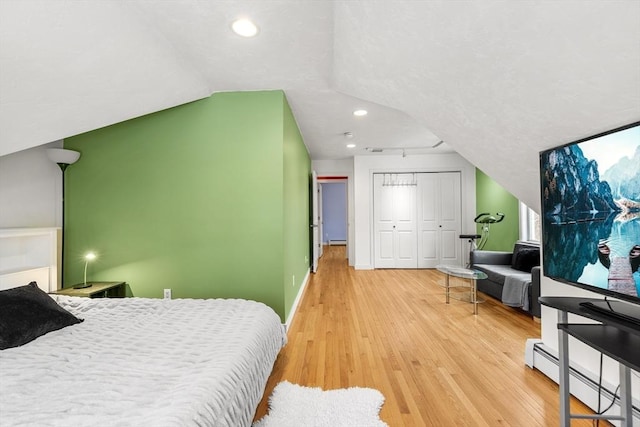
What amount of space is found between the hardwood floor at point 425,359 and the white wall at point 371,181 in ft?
7.40

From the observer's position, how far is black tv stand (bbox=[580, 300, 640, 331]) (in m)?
1.15

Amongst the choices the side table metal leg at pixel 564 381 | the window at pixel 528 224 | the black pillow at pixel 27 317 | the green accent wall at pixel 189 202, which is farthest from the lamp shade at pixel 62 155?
the window at pixel 528 224

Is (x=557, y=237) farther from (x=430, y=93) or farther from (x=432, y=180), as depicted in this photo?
(x=432, y=180)

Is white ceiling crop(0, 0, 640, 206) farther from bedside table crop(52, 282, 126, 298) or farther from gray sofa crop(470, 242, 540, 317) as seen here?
gray sofa crop(470, 242, 540, 317)

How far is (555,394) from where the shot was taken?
77.4 inches

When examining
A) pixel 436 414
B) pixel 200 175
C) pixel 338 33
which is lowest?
pixel 436 414

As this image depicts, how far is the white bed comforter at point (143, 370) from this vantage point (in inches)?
41.7

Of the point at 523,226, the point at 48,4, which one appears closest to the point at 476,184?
the point at 523,226

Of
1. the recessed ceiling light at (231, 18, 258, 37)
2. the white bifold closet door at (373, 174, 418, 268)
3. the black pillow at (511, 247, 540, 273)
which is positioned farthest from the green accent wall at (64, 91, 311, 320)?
the white bifold closet door at (373, 174, 418, 268)

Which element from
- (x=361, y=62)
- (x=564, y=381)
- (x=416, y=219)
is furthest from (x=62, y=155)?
(x=416, y=219)

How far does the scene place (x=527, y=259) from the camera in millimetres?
4109

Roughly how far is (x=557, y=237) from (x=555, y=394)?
3.80ft

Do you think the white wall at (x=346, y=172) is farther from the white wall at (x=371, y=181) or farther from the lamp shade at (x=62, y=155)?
the lamp shade at (x=62, y=155)

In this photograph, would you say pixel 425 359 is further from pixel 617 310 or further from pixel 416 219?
pixel 416 219
